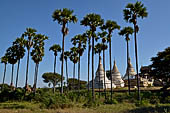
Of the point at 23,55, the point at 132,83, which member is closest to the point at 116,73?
the point at 132,83

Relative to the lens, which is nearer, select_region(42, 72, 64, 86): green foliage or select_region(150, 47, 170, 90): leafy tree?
select_region(150, 47, 170, 90): leafy tree

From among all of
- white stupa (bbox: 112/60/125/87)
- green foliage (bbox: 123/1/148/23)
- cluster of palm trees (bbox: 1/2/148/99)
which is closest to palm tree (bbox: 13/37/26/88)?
cluster of palm trees (bbox: 1/2/148/99)

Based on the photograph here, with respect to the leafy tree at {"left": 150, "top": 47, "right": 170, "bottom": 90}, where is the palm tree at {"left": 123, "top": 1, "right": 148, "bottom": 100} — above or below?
above

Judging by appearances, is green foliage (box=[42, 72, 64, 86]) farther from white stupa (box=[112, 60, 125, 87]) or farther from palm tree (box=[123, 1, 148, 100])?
palm tree (box=[123, 1, 148, 100])

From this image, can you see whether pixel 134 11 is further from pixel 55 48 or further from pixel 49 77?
pixel 49 77

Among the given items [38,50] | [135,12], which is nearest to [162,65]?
[135,12]

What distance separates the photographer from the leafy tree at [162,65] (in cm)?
3206

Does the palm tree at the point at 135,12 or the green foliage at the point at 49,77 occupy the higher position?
the palm tree at the point at 135,12

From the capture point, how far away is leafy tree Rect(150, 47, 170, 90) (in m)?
32.1

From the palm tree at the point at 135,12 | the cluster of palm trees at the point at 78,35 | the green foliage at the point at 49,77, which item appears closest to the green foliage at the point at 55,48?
the cluster of palm trees at the point at 78,35

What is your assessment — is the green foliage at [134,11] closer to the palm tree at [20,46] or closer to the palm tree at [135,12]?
the palm tree at [135,12]

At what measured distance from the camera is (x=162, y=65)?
32656 millimetres

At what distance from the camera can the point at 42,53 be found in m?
37.8

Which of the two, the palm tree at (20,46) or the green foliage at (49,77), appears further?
the green foliage at (49,77)
